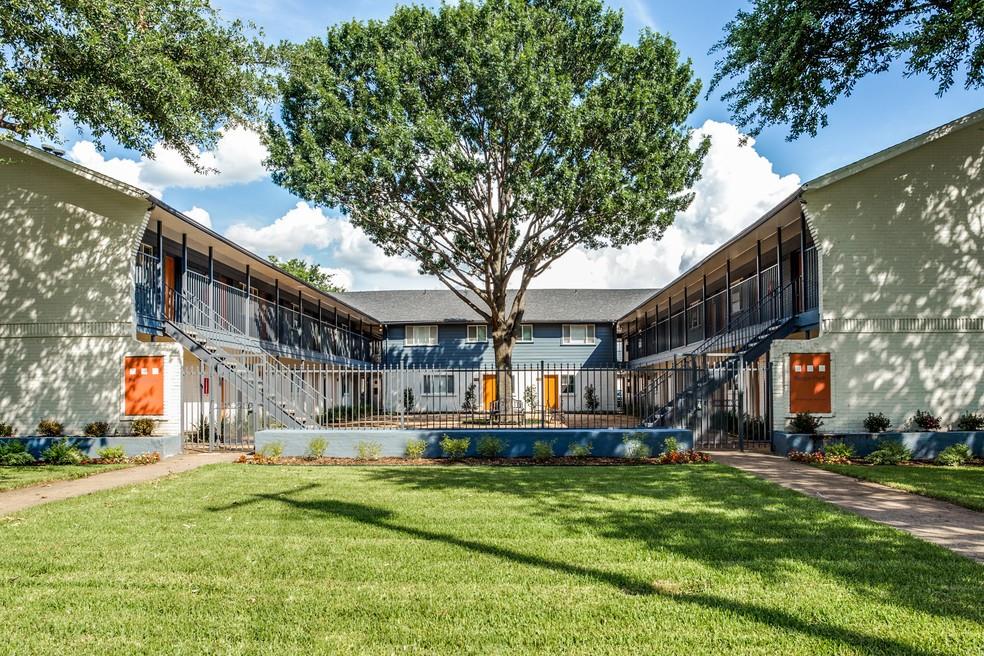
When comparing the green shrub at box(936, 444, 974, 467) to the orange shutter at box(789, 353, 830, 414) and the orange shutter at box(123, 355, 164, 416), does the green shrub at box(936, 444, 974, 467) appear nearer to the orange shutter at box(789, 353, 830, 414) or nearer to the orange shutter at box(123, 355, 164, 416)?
the orange shutter at box(789, 353, 830, 414)

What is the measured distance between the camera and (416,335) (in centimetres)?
3812

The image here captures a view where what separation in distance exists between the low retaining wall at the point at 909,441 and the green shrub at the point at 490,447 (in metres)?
6.23

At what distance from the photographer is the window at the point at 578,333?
37438 mm

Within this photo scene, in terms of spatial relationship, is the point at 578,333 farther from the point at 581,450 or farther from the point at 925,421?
the point at 581,450

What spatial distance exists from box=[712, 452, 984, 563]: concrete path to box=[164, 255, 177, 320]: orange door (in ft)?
48.7

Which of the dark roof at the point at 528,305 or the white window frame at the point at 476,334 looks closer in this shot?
the dark roof at the point at 528,305

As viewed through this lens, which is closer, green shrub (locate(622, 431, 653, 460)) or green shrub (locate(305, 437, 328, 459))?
green shrub (locate(622, 431, 653, 460))

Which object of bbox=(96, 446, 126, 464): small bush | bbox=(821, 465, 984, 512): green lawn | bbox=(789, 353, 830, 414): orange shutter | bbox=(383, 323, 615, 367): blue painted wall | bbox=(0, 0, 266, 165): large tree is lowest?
bbox=(821, 465, 984, 512): green lawn

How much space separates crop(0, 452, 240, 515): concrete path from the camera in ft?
30.3

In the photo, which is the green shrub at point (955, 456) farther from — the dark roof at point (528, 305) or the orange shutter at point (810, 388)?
the dark roof at point (528, 305)

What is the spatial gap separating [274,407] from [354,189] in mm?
7253

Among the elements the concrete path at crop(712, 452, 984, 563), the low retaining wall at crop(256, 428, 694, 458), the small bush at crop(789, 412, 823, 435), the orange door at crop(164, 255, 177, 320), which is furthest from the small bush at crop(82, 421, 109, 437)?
the small bush at crop(789, 412, 823, 435)

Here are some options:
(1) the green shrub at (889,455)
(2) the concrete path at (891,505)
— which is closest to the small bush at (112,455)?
(2) the concrete path at (891,505)

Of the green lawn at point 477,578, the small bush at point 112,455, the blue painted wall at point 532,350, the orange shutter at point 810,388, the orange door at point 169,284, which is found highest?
the orange door at point 169,284
